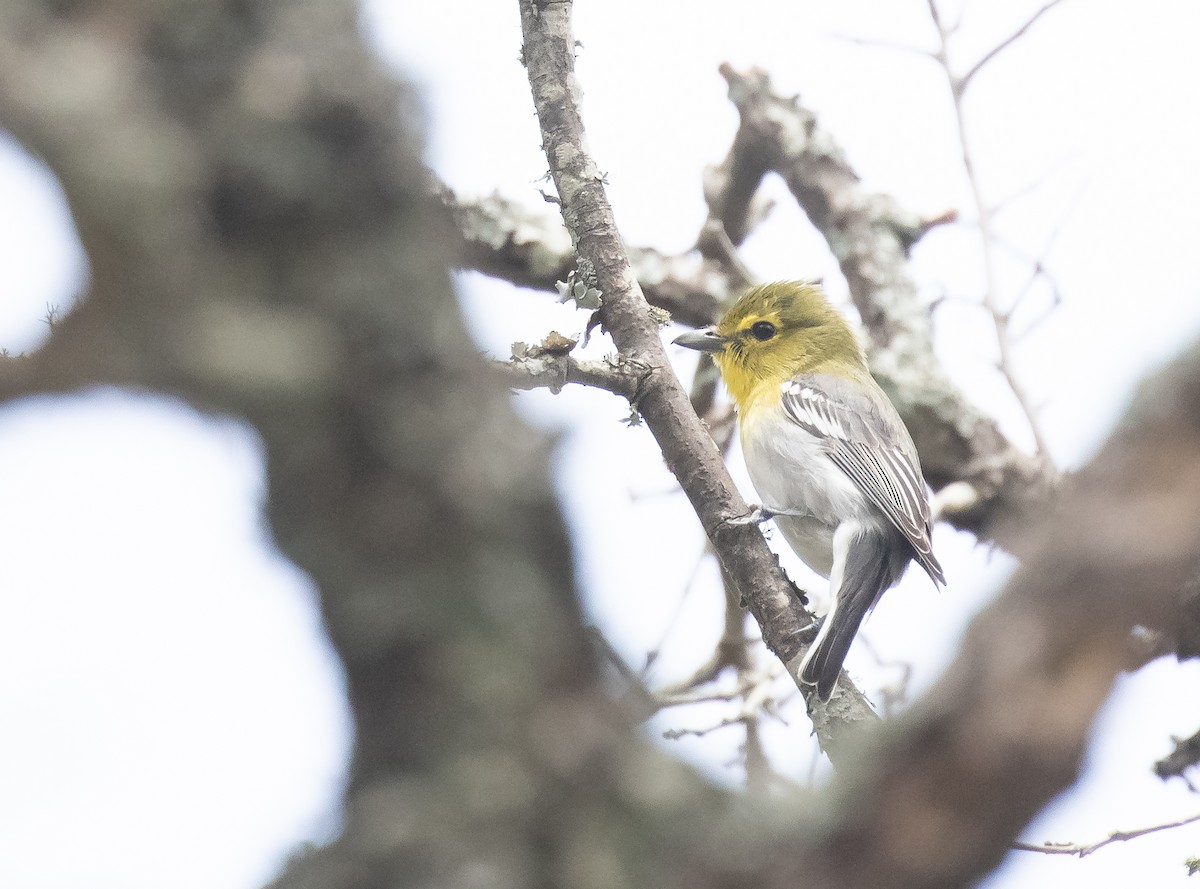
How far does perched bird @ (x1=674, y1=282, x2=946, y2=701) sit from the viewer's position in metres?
4.11

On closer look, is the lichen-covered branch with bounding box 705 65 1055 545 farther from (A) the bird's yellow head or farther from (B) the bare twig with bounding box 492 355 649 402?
(B) the bare twig with bounding box 492 355 649 402

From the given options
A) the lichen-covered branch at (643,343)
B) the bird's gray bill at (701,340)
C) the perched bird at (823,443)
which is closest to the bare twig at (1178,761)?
the lichen-covered branch at (643,343)

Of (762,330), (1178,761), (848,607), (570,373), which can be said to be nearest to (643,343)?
(570,373)

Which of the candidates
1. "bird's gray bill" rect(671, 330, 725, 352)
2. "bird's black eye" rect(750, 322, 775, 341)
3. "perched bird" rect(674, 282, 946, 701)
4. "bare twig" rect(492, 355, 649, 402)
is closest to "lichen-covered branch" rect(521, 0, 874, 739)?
"bare twig" rect(492, 355, 649, 402)

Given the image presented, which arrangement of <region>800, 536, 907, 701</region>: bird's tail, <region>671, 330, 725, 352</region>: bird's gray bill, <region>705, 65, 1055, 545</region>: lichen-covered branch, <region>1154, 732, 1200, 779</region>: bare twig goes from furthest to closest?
<region>671, 330, 725, 352</region>: bird's gray bill → <region>705, 65, 1055, 545</region>: lichen-covered branch → <region>800, 536, 907, 701</region>: bird's tail → <region>1154, 732, 1200, 779</region>: bare twig

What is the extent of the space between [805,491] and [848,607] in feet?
3.17

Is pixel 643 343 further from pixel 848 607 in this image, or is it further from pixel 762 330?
pixel 762 330

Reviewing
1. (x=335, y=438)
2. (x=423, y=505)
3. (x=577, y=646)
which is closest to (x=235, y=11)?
(x=335, y=438)

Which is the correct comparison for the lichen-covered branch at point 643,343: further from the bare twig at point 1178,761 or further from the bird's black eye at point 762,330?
the bird's black eye at point 762,330

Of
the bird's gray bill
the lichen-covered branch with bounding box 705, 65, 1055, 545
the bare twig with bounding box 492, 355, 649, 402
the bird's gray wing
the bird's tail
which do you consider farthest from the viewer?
the bird's gray bill

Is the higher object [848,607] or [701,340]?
[701,340]

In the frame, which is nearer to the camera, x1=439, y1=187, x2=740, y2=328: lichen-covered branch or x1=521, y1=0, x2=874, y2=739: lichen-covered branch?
x1=521, y1=0, x2=874, y2=739: lichen-covered branch

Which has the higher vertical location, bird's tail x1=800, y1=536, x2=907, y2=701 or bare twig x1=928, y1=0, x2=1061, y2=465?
bare twig x1=928, y1=0, x2=1061, y2=465

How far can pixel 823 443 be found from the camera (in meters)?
4.51
